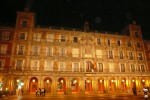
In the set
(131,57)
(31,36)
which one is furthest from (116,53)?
(31,36)

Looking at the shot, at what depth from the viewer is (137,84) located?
34.5 meters

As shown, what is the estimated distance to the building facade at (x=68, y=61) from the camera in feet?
94.3

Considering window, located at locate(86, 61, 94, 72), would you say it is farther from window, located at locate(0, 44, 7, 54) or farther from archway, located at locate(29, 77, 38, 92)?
window, located at locate(0, 44, 7, 54)

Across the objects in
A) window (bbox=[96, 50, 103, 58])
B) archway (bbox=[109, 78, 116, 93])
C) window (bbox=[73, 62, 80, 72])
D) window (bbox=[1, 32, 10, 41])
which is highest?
window (bbox=[1, 32, 10, 41])

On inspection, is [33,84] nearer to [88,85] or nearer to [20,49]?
[20,49]

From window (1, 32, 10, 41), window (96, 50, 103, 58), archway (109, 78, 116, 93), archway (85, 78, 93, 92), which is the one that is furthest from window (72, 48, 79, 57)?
window (1, 32, 10, 41)

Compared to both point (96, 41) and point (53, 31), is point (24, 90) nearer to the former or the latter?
point (53, 31)

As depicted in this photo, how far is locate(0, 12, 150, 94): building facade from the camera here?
28734 mm

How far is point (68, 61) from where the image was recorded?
31391mm

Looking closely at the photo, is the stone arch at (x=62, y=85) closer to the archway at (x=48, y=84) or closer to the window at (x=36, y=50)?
the archway at (x=48, y=84)

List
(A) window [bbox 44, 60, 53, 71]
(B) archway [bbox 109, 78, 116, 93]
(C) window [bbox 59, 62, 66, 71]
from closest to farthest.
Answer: (A) window [bbox 44, 60, 53, 71] → (C) window [bbox 59, 62, 66, 71] → (B) archway [bbox 109, 78, 116, 93]

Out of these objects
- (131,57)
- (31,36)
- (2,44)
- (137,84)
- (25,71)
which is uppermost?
(31,36)

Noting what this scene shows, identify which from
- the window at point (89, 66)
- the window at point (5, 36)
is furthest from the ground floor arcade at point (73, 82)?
the window at point (5, 36)

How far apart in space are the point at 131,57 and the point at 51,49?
68.9 feet
